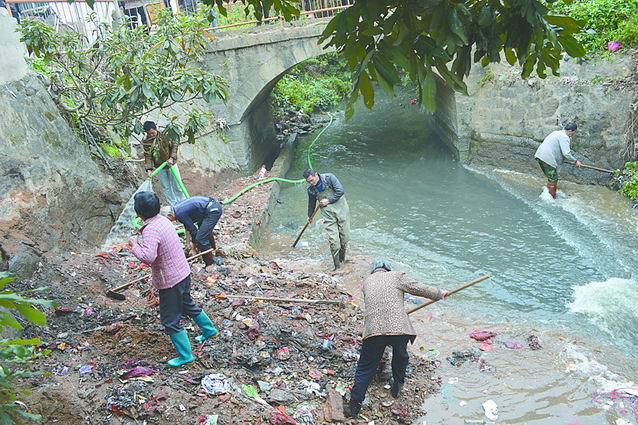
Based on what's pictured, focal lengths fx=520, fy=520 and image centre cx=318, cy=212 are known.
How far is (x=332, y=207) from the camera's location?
7.78 m

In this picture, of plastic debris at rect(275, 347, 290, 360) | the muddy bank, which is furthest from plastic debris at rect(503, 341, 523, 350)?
plastic debris at rect(275, 347, 290, 360)

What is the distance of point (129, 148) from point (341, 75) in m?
16.0

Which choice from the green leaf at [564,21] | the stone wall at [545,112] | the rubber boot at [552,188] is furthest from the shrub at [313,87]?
the green leaf at [564,21]

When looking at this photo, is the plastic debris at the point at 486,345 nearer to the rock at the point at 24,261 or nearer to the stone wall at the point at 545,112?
the rock at the point at 24,261

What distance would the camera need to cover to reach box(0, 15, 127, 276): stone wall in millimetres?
6066

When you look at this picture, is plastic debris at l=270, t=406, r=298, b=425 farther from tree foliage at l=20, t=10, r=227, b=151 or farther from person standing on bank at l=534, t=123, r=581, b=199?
person standing on bank at l=534, t=123, r=581, b=199

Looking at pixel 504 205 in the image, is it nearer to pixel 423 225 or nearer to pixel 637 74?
pixel 423 225

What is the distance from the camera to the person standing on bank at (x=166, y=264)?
4211mm

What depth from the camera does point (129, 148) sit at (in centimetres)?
935

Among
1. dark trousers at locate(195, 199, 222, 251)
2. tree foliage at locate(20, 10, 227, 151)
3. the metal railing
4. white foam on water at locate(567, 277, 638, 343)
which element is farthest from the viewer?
the metal railing

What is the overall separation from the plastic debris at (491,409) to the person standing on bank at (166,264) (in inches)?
105

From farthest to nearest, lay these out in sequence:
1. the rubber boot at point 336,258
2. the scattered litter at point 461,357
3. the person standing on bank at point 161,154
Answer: the rubber boot at point 336,258
the person standing on bank at point 161,154
the scattered litter at point 461,357

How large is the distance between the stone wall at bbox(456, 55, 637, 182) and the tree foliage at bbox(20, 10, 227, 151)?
6526mm

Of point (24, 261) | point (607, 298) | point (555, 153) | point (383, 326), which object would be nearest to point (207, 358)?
point (383, 326)
